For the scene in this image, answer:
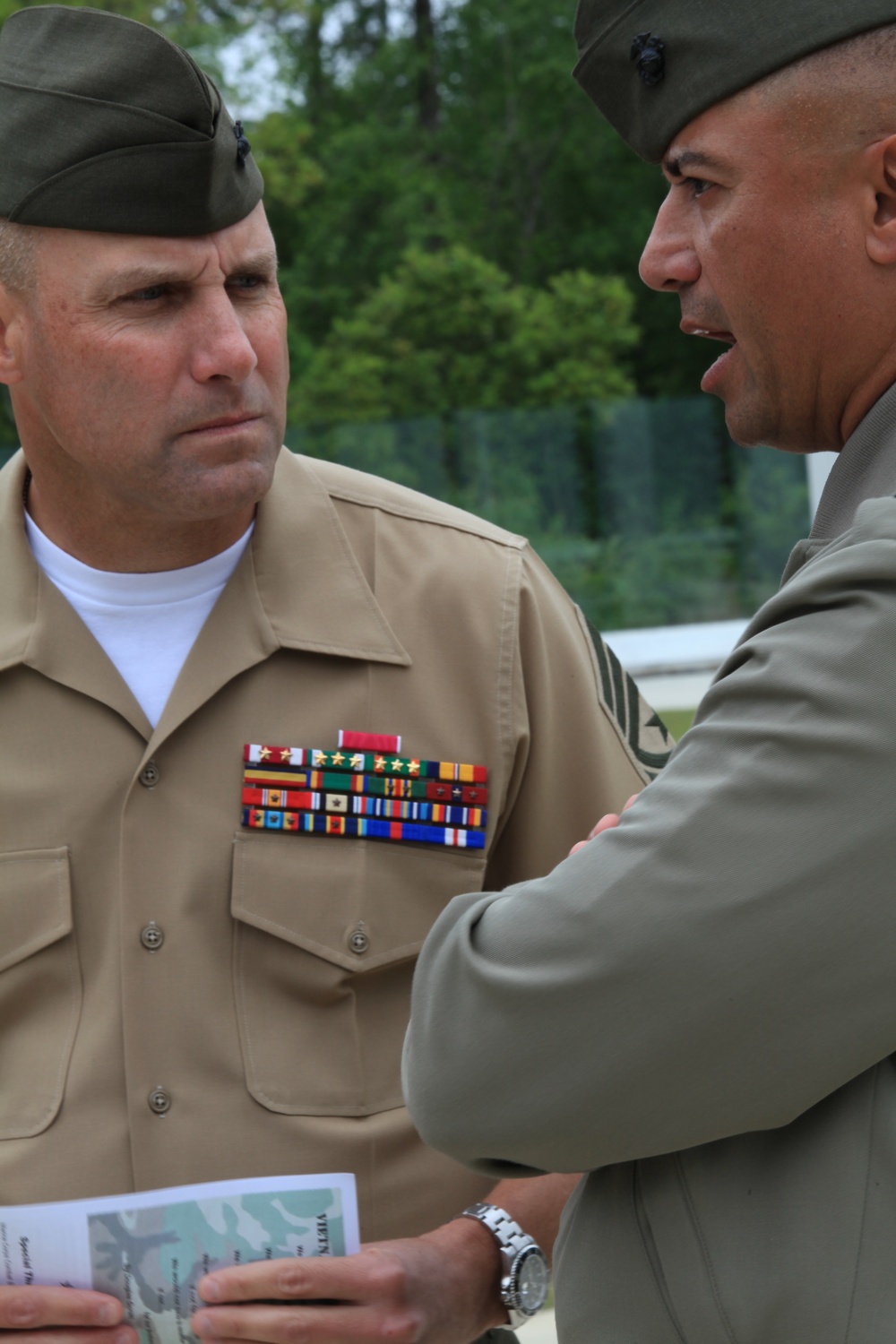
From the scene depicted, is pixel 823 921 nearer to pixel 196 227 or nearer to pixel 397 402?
pixel 196 227

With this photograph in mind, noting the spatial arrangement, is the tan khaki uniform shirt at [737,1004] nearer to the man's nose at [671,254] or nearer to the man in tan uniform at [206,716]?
the man's nose at [671,254]

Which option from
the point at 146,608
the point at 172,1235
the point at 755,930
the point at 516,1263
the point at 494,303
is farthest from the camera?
the point at 494,303

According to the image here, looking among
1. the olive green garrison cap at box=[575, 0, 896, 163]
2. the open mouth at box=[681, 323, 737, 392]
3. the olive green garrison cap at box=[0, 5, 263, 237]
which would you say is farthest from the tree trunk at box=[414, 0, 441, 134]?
the open mouth at box=[681, 323, 737, 392]

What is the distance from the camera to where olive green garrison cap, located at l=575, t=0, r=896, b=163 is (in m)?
1.36

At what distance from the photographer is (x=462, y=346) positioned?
1972 cm

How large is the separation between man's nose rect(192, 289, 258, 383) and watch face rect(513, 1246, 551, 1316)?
3.81ft

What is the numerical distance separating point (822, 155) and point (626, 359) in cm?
2461

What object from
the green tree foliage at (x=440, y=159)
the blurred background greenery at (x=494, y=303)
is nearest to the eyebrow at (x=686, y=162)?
the blurred background greenery at (x=494, y=303)

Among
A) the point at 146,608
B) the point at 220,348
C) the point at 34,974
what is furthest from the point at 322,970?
the point at 220,348

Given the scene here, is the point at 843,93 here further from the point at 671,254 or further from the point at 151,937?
the point at 151,937

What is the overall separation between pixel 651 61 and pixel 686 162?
10cm

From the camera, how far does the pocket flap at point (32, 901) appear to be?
6.64 feet

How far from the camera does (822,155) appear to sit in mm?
1354

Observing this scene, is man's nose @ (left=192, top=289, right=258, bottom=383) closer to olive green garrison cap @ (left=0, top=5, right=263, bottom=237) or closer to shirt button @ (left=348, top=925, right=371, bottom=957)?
olive green garrison cap @ (left=0, top=5, right=263, bottom=237)
